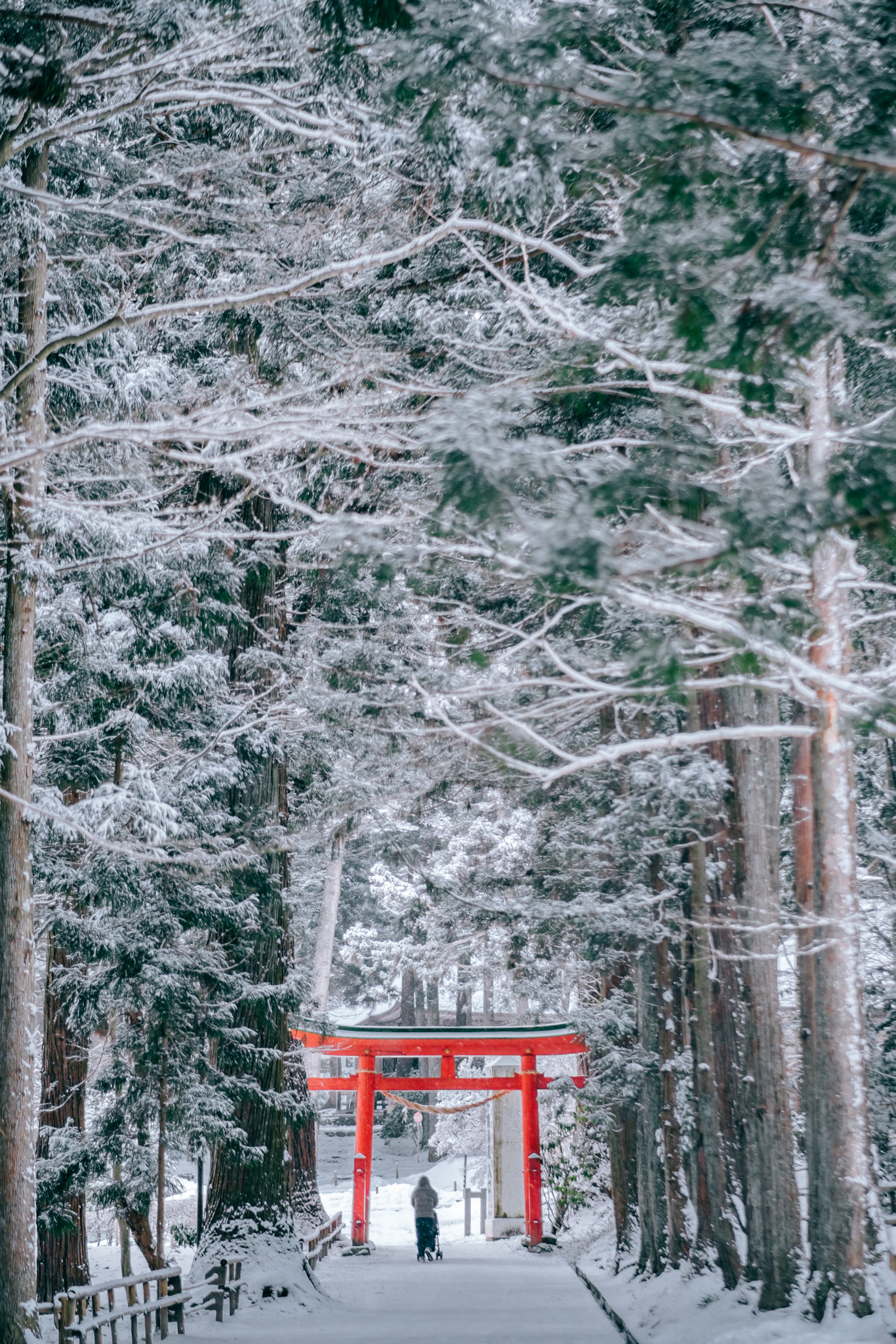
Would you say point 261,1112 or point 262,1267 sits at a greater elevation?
point 261,1112

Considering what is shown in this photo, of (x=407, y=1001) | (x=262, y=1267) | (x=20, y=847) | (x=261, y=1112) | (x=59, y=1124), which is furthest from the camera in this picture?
(x=407, y=1001)

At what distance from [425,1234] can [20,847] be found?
13.9 metres

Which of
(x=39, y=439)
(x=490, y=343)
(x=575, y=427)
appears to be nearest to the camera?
(x=39, y=439)

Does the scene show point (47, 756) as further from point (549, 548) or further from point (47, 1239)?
point (549, 548)

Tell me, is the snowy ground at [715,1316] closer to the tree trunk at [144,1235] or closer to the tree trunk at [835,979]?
the tree trunk at [835,979]

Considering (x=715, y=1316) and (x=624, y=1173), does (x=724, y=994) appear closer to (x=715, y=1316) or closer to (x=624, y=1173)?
(x=715, y=1316)

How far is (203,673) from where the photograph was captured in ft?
33.2

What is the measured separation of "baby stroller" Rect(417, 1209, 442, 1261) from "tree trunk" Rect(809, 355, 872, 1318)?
12756mm

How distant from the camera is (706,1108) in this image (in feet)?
33.3

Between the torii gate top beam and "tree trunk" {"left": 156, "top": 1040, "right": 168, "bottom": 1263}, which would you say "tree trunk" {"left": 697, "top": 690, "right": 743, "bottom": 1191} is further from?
the torii gate top beam

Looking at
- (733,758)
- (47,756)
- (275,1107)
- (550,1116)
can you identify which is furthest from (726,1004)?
(550,1116)

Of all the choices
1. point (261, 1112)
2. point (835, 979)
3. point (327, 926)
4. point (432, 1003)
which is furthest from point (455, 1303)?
point (432, 1003)

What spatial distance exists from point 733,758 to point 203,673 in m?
5.06

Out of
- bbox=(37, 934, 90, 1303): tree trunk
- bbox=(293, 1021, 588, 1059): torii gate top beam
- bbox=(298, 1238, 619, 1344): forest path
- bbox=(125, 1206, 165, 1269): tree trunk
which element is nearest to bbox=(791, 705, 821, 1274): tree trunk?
bbox=(298, 1238, 619, 1344): forest path
